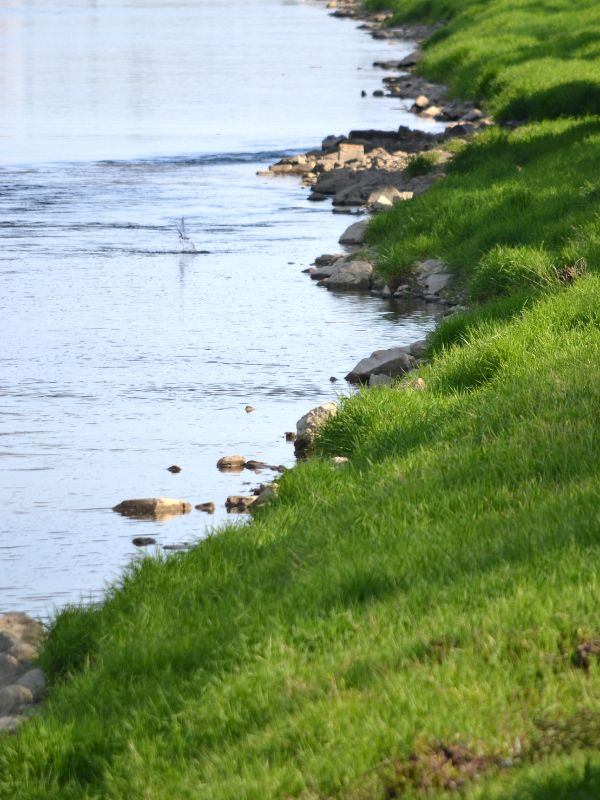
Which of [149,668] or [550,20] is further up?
[550,20]

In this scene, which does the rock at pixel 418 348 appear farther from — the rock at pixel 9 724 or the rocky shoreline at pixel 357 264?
the rock at pixel 9 724

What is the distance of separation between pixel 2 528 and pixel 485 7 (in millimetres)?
42432

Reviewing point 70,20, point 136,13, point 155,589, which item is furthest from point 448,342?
point 136,13

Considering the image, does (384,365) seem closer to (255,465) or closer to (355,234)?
(255,465)

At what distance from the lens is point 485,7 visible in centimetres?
4844

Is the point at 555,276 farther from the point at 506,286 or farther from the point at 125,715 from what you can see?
the point at 125,715

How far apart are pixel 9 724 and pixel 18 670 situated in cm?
73

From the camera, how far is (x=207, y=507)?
904 centimetres

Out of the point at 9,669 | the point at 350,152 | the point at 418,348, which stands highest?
the point at 350,152

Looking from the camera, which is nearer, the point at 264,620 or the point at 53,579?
the point at 264,620

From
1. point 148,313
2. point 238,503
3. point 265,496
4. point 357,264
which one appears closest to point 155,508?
point 238,503

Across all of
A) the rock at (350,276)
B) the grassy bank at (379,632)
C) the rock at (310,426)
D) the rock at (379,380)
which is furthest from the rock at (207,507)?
the rock at (350,276)

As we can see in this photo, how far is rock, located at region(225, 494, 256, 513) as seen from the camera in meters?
8.95

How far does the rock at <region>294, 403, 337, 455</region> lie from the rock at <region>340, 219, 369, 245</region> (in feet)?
28.1
